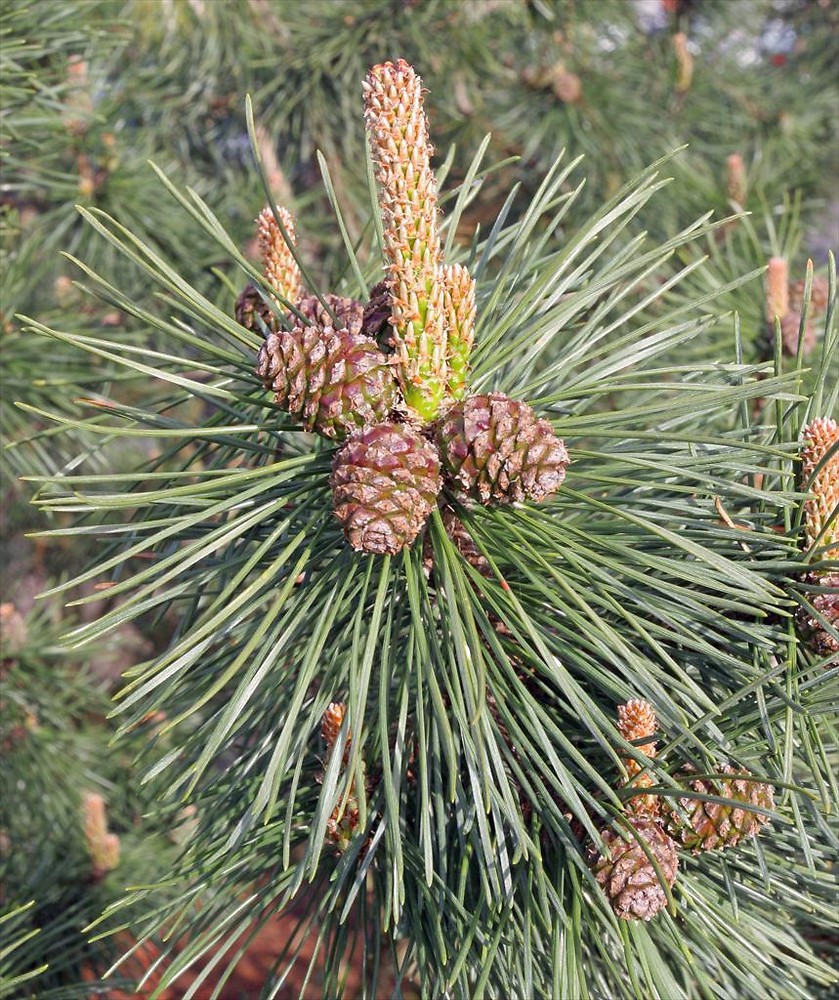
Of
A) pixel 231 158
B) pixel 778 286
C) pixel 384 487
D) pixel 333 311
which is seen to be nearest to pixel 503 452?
pixel 384 487

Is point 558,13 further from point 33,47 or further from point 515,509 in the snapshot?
point 515,509

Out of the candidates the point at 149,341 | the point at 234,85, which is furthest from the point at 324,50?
the point at 149,341

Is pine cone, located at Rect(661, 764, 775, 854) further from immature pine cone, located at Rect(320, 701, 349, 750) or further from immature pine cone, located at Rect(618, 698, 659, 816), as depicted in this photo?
immature pine cone, located at Rect(320, 701, 349, 750)

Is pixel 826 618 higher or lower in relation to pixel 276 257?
lower

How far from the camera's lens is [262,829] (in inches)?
20.5

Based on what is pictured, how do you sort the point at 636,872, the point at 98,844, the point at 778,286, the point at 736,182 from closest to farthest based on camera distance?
the point at 636,872
the point at 778,286
the point at 98,844
the point at 736,182

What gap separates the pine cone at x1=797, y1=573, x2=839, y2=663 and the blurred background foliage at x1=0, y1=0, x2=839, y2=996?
40cm

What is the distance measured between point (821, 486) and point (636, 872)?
0.20m

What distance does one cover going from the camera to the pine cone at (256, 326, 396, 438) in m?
0.48

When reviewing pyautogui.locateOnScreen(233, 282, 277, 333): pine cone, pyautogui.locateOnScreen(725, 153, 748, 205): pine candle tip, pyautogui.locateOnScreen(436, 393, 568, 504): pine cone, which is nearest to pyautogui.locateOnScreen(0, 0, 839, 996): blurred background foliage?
pyautogui.locateOnScreen(725, 153, 748, 205): pine candle tip

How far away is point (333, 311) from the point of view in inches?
22.2

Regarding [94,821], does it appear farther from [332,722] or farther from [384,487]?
[384,487]

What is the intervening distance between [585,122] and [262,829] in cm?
119

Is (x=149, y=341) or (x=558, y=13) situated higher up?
(x=558, y=13)
